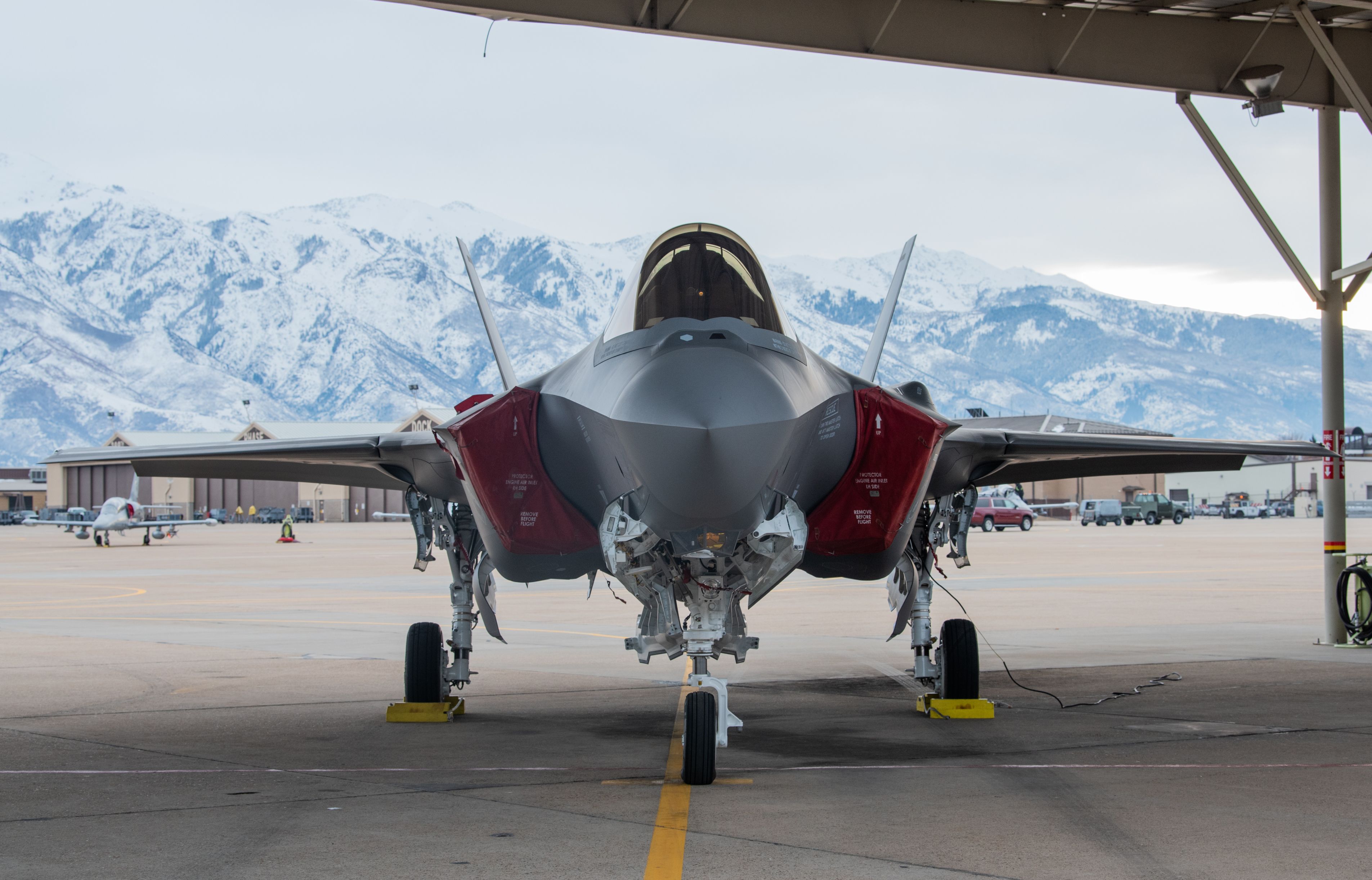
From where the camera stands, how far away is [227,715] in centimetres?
932

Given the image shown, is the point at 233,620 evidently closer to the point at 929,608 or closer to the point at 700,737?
the point at 929,608

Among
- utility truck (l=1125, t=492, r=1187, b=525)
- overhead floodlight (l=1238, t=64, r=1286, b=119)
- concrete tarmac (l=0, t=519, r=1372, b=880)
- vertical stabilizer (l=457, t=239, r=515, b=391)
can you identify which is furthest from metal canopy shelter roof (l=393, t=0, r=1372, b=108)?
utility truck (l=1125, t=492, r=1187, b=525)

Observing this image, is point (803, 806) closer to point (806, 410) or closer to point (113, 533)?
point (806, 410)

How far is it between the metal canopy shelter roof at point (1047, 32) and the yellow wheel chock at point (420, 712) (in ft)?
18.6

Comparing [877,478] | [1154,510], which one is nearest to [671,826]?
[877,478]

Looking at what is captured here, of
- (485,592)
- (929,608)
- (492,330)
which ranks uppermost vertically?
(492,330)

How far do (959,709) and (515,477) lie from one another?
14.2 feet

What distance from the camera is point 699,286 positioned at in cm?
663

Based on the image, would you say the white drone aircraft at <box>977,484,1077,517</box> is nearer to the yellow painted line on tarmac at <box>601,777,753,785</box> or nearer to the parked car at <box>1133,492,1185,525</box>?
the parked car at <box>1133,492,1185,525</box>

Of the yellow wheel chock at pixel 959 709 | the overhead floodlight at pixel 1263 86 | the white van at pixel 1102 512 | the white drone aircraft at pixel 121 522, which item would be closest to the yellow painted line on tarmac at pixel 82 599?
the yellow wheel chock at pixel 959 709

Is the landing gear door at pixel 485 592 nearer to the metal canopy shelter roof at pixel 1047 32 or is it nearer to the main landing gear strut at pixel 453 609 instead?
the main landing gear strut at pixel 453 609

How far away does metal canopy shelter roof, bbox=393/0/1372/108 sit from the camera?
36.6 feet

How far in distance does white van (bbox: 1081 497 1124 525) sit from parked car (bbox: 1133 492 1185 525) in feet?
3.58

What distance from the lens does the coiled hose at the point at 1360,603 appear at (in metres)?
13.3
